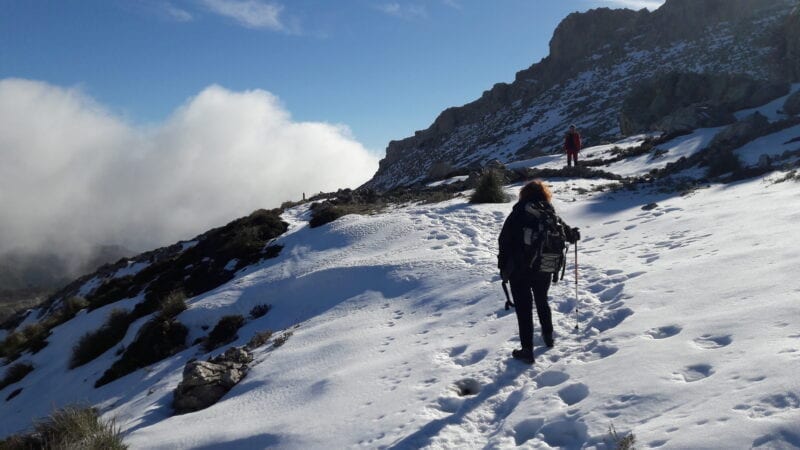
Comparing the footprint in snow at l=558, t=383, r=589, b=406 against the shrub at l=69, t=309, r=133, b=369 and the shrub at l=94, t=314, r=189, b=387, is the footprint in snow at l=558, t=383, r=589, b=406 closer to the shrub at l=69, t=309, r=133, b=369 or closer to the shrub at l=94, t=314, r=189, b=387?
the shrub at l=94, t=314, r=189, b=387

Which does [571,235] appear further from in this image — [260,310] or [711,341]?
[260,310]

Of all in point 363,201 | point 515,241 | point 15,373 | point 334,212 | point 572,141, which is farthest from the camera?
point 572,141

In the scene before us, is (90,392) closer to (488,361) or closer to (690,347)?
(488,361)

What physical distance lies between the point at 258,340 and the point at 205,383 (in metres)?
1.87

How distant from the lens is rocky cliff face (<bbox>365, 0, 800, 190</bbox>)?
44281 millimetres

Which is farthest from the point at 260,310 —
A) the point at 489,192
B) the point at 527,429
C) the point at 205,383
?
the point at 489,192

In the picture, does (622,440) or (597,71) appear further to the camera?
(597,71)

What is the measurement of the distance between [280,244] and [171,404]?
25.8 ft

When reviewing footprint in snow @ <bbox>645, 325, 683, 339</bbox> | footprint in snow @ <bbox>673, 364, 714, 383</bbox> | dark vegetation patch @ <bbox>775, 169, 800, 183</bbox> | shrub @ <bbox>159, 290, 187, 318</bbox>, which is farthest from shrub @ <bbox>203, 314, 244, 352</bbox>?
dark vegetation patch @ <bbox>775, 169, 800, 183</bbox>

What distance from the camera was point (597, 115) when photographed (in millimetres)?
47562

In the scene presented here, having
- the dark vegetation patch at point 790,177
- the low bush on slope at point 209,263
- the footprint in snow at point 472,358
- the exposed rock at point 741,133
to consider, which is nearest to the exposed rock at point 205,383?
the footprint in snow at point 472,358

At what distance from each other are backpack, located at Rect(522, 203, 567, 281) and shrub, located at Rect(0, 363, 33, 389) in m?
14.3

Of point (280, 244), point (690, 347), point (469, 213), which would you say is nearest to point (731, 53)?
point (469, 213)

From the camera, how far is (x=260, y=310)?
34.9 feet
